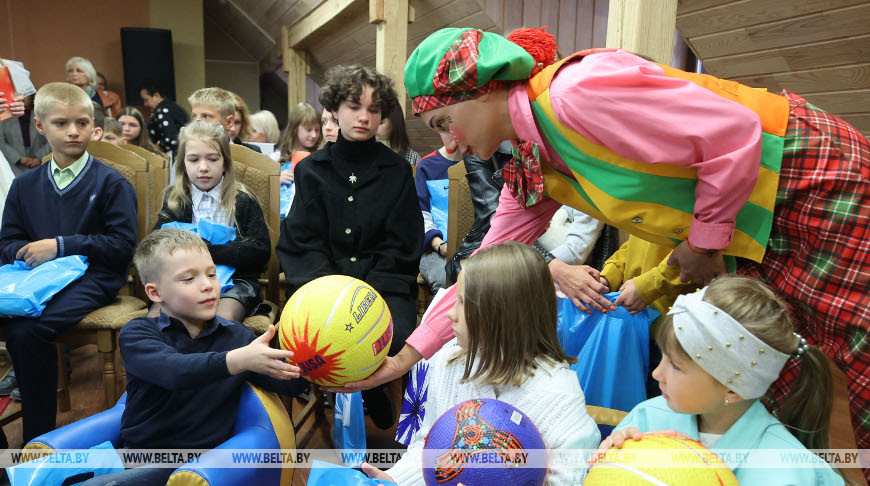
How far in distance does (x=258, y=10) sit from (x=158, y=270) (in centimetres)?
886

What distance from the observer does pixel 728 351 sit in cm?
111

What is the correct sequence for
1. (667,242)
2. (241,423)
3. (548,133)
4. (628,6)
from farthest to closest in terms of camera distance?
(628,6), (241,423), (667,242), (548,133)

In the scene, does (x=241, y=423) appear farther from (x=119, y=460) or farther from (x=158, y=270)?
(x=158, y=270)

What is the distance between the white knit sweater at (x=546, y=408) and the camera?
140cm

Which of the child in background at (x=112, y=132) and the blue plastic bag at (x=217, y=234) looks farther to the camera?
the child in background at (x=112, y=132)

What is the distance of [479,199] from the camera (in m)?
2.88

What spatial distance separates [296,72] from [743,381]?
8.98 meters

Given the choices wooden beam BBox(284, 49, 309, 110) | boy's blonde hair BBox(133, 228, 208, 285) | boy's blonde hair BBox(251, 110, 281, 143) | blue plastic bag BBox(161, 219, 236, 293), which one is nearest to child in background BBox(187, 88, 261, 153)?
blue plastic bag BBox(161, 219, 236, 293)

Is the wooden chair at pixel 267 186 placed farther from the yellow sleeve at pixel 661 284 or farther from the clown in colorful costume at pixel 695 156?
the yellow sleeve at pixel 661 284

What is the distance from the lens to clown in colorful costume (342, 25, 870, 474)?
1.22 metres

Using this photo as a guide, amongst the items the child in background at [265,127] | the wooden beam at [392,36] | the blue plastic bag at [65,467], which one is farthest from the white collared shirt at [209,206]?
the child in background at [265,127]

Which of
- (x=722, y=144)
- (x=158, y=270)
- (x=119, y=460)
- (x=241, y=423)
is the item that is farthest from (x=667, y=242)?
(x=119, y=460)

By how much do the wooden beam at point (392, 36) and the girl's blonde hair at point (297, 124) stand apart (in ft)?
2.85

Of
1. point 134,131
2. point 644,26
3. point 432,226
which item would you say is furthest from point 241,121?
point 644,26
